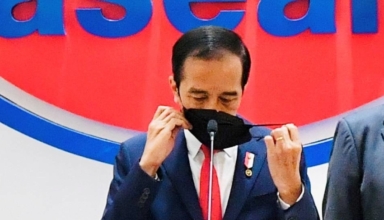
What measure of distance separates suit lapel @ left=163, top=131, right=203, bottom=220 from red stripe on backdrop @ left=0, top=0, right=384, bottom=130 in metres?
0.56

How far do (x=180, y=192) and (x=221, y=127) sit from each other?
150 millimetres

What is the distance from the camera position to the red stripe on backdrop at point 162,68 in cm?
181

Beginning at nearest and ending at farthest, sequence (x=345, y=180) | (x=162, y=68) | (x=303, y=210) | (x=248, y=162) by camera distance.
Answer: (x=345, y=180)
(x=303, y=210)
(x=248, y=162)
(x=162, y=68)

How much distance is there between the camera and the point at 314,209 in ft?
3.90

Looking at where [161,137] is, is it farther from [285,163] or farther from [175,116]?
[285,163]

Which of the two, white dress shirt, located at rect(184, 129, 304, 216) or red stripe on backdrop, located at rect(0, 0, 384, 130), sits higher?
red stripe on backdrop, located at rect(0, 0, 384, 130)

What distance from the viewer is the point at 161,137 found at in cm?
123

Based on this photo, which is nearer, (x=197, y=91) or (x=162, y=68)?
(x=197, y=91)

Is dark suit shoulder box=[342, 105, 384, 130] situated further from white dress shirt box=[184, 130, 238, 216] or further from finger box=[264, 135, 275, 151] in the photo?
white dress shirt box=[184, 130, 238, 216]

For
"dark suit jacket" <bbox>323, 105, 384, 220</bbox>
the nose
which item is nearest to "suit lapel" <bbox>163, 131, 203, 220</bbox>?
the nose

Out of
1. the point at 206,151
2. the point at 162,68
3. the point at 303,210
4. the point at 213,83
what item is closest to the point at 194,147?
the point at 206,151

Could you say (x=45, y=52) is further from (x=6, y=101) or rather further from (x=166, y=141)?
(x=166, y=141)

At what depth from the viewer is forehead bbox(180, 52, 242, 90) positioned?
1242mm

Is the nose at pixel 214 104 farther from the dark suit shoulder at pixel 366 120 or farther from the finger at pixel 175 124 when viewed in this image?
the dark suit shoulder at pixel 366 120
